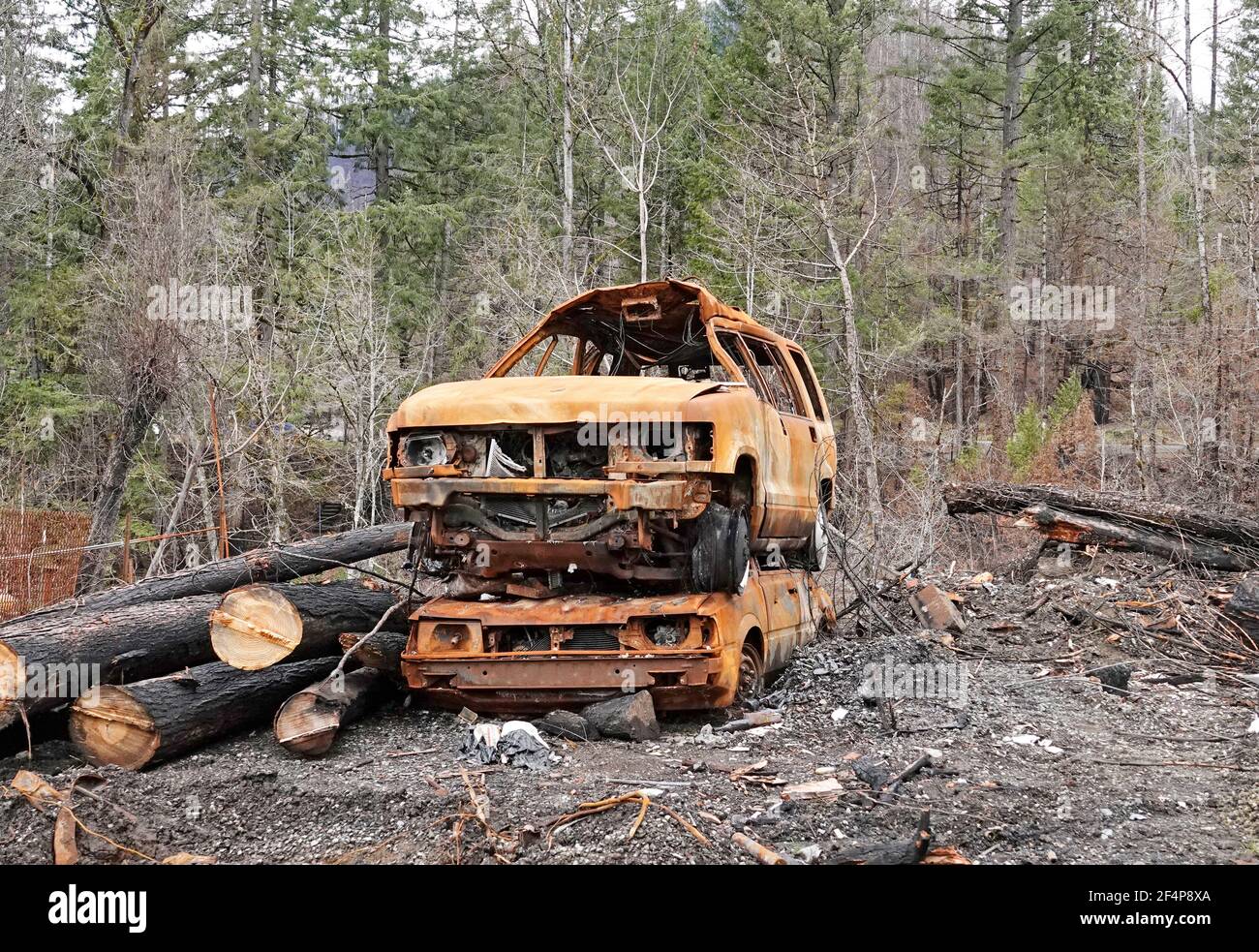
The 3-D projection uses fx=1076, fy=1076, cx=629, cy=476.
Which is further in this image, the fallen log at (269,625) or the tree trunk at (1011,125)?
the tree trunk at (1011,125)

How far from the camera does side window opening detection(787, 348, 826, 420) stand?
9555 millimetres

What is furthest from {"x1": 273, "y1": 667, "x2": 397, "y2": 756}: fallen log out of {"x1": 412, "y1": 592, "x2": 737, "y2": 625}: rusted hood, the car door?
the car door

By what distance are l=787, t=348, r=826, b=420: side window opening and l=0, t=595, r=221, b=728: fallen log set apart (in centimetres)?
520

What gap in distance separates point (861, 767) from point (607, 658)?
1.71 m

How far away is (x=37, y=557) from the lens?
1357 centimetres

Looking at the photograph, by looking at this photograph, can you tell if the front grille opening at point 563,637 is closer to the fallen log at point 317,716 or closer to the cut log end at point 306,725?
the fallen log at point 317,716

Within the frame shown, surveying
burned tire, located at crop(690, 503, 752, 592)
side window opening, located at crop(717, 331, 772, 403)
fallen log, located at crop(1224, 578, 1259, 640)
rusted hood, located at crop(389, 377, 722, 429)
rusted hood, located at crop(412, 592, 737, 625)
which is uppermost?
side window opening, located at crop(717, 331, 772, 403)

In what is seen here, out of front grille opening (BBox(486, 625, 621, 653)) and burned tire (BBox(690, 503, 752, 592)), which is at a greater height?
burned tire (BBox(690, 503, 752, 592))

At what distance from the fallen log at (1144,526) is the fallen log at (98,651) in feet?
26.9

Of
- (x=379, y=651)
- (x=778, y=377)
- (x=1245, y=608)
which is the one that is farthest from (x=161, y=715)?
(x=1245, y=608)

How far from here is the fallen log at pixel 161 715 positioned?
235 inches

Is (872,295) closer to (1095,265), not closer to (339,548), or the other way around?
(1095,265)

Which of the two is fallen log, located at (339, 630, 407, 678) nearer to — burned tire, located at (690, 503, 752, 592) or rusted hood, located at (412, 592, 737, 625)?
rusted hood, located at (412, 592, 737, 625)

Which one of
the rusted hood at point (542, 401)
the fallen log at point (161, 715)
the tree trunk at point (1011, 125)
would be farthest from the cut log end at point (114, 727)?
the tree trunk at point (1011, 125)
